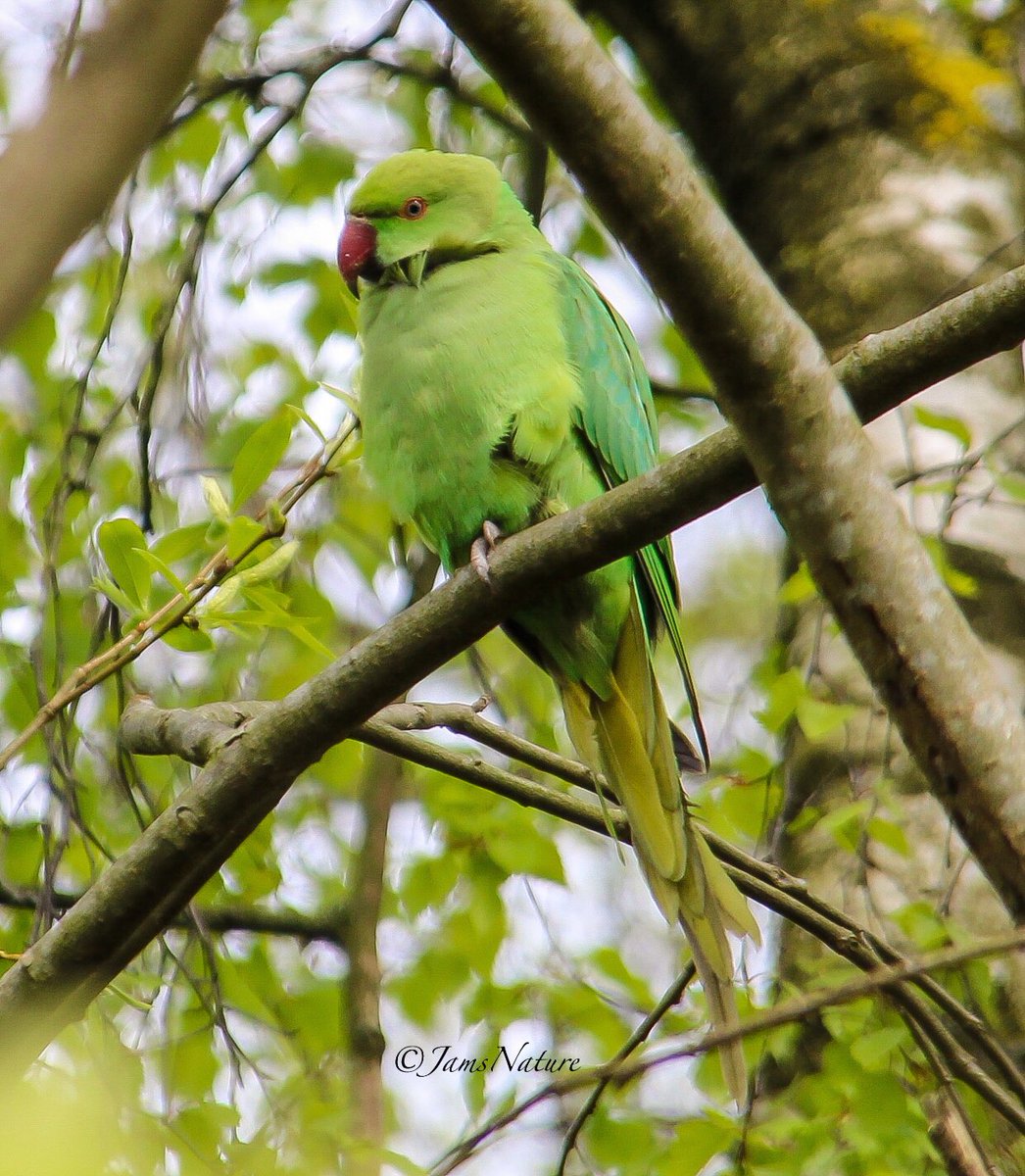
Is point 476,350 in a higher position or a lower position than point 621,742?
higher

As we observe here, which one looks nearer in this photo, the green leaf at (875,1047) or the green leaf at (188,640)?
the green leaf at (188,640)

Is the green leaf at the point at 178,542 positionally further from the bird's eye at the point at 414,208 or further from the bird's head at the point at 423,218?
the bird's eye at the point at 414,208

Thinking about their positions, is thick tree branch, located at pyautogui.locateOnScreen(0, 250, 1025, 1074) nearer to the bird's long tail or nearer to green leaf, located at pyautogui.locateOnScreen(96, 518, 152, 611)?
green leaf, located at pyautogui.locateOnScreen(96, 518, 152, 611)

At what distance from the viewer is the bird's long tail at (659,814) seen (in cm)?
237

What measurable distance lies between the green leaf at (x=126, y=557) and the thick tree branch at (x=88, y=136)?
1420 mm

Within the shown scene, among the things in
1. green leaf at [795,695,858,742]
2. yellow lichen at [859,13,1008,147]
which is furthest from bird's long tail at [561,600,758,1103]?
yellow lichen at [859,13,1008,147]

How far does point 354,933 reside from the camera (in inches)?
123

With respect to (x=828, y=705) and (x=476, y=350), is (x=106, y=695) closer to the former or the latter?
(x=476, y=350)

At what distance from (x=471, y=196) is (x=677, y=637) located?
119 centimetres

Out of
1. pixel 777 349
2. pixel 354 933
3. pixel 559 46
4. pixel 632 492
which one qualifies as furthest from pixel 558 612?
pixel 559 46

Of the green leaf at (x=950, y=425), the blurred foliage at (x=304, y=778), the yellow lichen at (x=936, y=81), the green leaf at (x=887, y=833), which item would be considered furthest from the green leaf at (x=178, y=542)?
the yellow lichen at (x=936, y=81)

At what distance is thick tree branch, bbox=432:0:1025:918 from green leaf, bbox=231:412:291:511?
935 millimetres

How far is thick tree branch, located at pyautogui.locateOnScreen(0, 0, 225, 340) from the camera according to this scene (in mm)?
647

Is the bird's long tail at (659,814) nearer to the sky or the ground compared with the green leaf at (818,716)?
nearer to the ground
